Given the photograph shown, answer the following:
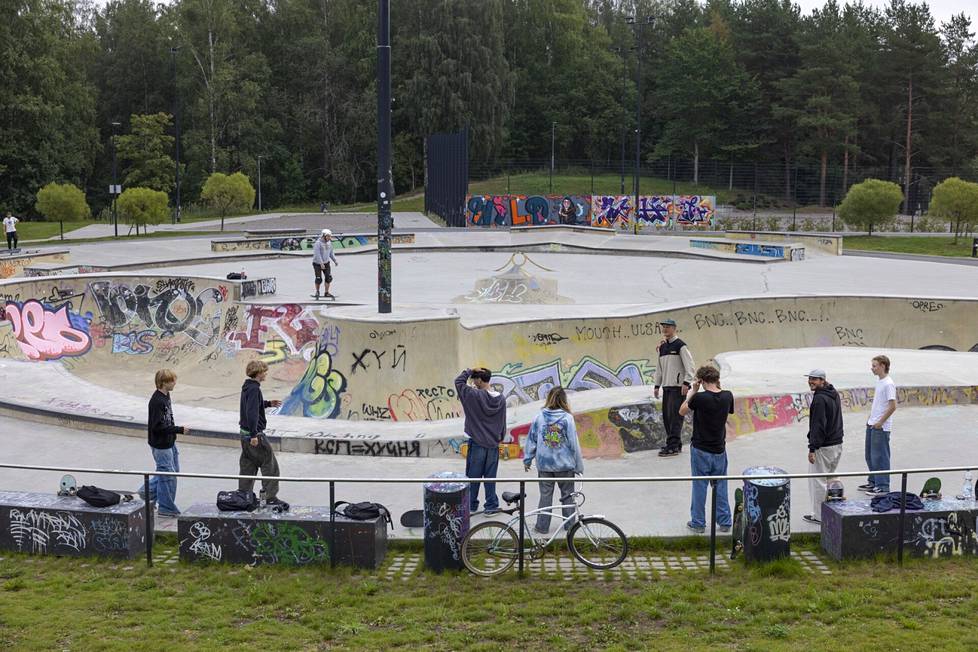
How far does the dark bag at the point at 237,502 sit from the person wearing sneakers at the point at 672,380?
5049 mm

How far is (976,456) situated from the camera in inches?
431

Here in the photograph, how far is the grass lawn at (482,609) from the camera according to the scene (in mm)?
6367

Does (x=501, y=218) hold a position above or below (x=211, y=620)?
above

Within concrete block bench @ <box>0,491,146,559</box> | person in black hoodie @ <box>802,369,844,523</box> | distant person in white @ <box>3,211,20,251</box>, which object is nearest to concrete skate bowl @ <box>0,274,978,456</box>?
person in black hoodie @ <box>802,369,844,523</box>

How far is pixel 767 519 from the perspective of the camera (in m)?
7.56

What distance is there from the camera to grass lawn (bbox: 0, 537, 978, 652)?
6367 millimetres

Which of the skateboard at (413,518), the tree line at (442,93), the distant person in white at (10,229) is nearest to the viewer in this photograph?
the skateboard at (413,518)

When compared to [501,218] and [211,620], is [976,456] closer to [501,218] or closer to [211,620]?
[211,620]

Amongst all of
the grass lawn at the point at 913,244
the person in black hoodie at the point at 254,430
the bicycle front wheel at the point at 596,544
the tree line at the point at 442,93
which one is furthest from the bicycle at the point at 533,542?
the tree line at the point at 442,93

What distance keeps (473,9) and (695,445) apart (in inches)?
2768

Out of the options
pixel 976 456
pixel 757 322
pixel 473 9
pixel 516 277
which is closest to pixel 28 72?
pixel 473 9

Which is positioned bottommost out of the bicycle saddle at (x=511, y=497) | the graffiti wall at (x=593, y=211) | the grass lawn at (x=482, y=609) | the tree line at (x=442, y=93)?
the grass lawn at (x=482, y=609)

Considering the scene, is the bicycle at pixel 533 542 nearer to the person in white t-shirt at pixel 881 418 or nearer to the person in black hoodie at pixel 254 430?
the person in black hoodie at pixel 254 430

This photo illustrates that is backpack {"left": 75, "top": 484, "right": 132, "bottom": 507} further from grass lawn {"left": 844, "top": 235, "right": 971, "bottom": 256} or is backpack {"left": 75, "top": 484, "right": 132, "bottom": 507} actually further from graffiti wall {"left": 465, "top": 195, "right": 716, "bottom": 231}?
graffiti wall {"left": 465, "top": 195, "right": 716, "bottom": 231}
